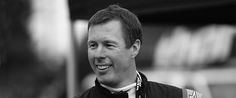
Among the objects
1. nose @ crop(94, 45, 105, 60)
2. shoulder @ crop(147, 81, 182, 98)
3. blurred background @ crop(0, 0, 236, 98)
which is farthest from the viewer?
blurred background @ crop(0, 0, 236, 98)

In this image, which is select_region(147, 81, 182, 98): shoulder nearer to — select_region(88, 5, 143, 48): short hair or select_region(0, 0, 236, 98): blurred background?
select_region(88, 5, 143, 48): short hair

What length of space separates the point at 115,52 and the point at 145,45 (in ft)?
17.3

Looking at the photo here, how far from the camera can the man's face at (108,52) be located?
229 cm

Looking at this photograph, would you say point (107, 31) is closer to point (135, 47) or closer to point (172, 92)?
point (135, 47)

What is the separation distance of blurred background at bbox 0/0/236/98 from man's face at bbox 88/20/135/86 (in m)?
2.29

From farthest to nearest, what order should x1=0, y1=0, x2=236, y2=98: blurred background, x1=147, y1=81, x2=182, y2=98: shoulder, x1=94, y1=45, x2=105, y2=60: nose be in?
x1=0, y1=0, x2=236, y2=98: blurred background
x1=147, y1=81, x2=182, y2=98: shoulder
x1=94, y1=45, x2=105, y2=60: nose

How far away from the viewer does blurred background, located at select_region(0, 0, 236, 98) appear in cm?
488

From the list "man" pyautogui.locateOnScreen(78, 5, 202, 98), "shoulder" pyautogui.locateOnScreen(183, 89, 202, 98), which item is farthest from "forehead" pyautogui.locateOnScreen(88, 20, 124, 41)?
"shoulder" pyautogui.locateOnScreen(183, 89, 202, 98)

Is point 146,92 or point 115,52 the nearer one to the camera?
point 115,52

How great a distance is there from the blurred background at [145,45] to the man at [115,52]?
222cm

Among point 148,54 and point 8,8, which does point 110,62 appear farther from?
point 148,54

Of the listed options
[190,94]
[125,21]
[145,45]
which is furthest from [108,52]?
[145,45]

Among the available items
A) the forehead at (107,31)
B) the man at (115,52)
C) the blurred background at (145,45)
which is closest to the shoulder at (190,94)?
the man at (115,52)

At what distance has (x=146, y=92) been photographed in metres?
2.42
